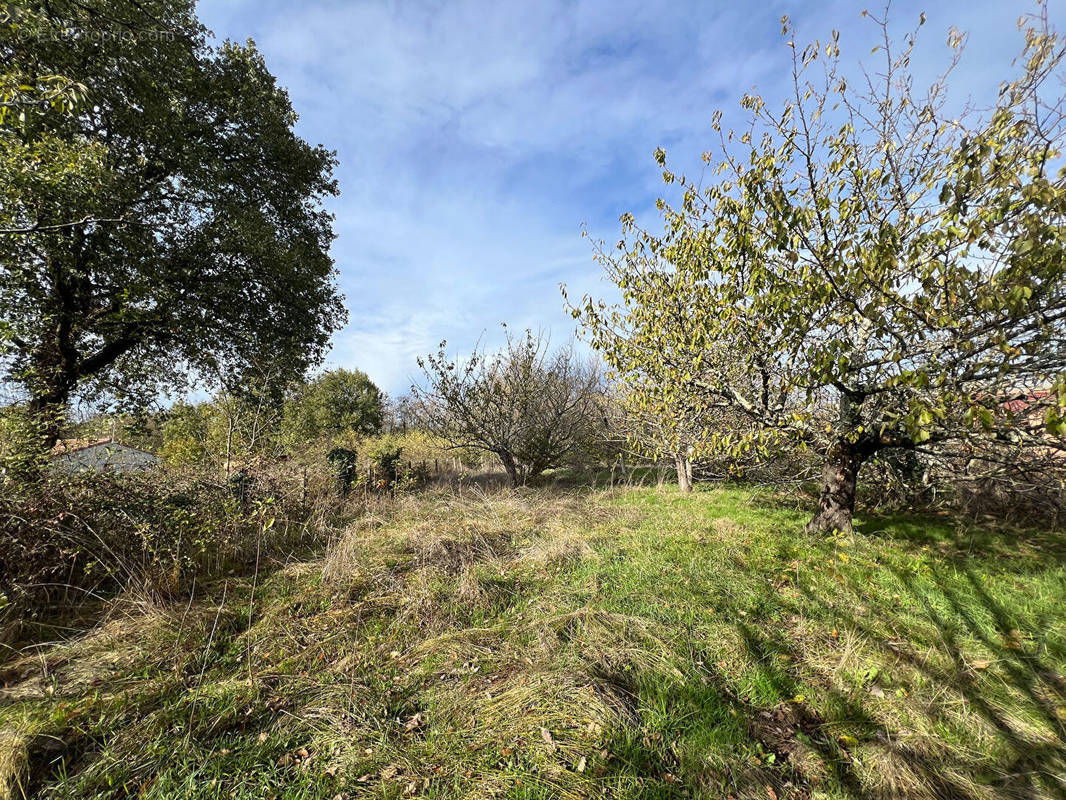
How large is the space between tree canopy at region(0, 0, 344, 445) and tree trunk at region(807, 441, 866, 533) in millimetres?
10982

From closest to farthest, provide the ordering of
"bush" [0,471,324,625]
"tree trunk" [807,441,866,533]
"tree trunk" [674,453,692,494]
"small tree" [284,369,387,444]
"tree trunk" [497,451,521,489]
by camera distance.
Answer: "bush" [0,471,324,625]
"tree trunk" [807,441,866,533]
"tree trunk" [674,453,692,494]
"tree trunk" [497,451,521,489]
"small tree" [284,369,387,444]

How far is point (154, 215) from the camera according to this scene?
8133mm

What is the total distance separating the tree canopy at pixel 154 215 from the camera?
20.4 feet

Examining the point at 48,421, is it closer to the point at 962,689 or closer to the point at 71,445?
the point at 71,445

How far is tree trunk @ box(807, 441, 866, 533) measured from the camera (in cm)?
570

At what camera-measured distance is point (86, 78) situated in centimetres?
713

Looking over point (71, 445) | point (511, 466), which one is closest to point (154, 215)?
point (71, 445)

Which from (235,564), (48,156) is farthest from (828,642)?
(48,156)

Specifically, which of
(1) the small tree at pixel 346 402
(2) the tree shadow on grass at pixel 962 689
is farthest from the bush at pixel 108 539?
(1) the small tree at pixel 346 402

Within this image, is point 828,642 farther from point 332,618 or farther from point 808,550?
point 332,618

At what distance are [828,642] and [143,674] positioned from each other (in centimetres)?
564

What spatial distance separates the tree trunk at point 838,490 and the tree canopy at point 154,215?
1098 centimetres

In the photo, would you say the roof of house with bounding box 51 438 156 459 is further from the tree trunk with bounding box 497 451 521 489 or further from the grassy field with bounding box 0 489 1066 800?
the tree trunk with bounding box 497 451 521 489

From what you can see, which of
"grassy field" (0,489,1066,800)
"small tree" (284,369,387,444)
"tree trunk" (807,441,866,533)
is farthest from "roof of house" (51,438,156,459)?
"small tree" (284,369,387,444)
